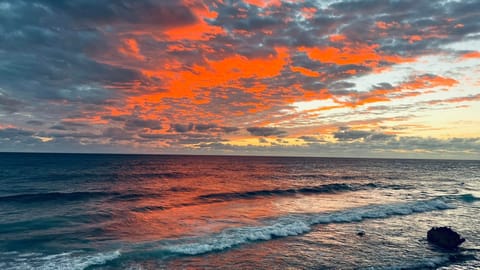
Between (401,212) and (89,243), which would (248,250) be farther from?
(401,212)

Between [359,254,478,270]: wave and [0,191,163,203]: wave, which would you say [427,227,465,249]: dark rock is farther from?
[0,191,163,203]: wave

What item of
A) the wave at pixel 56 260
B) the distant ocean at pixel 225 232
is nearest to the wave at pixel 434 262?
the distant ocean at pixel 225 232

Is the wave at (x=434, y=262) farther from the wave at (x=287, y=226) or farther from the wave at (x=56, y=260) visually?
the wave at (x=56, y=260)

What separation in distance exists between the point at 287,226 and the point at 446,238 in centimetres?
1312

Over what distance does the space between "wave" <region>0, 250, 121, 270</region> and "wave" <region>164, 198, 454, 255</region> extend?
177 inches

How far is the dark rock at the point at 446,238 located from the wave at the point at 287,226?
8.90 meters

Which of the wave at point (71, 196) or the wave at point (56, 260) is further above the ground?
the wave at point (71, 196)

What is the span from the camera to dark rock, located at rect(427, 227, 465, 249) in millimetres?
23123

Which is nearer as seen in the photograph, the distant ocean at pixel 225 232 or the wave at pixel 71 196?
the distant ocean at pixel 225 232

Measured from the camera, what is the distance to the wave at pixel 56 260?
1891cm

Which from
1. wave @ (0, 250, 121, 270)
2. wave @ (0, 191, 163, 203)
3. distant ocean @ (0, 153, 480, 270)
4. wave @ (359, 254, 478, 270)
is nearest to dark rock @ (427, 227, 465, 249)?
distant ocean @ (0, 153, 480, 270)

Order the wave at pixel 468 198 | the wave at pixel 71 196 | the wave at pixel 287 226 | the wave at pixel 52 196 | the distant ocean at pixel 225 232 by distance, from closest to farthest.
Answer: the distant ocean at pixel 225 232 < the wave at pixel 287 226 < the wave at pixel 52 196 < the wave at pixel 71 196 < the wave at pixel 468 198

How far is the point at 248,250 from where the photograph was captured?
22125 millimetres

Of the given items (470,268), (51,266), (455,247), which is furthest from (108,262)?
(455,247)
